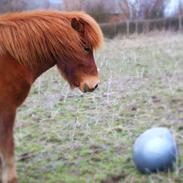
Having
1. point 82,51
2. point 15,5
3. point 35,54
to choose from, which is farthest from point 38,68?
point 15,5

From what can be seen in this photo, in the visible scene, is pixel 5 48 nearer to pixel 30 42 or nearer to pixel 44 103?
pixel 30 42

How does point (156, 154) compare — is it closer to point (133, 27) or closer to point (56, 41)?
point (56, 41)

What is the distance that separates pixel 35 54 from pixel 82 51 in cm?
43

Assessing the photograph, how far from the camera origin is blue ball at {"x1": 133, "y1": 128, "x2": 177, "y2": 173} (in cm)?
344

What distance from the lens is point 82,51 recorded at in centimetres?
360

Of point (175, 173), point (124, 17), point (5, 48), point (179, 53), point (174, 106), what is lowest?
point (124, 17)

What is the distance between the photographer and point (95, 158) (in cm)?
402

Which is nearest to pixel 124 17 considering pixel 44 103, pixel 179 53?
pixel 179 53

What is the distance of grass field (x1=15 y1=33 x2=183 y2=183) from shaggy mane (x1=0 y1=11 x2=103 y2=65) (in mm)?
1120

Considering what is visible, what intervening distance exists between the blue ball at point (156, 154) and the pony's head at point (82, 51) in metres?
0.74

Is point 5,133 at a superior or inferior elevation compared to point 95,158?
superior

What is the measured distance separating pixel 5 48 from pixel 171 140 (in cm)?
171

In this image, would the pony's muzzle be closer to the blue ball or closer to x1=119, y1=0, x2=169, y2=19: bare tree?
the blue ball

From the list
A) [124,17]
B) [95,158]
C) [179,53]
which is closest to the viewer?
[95,158]
